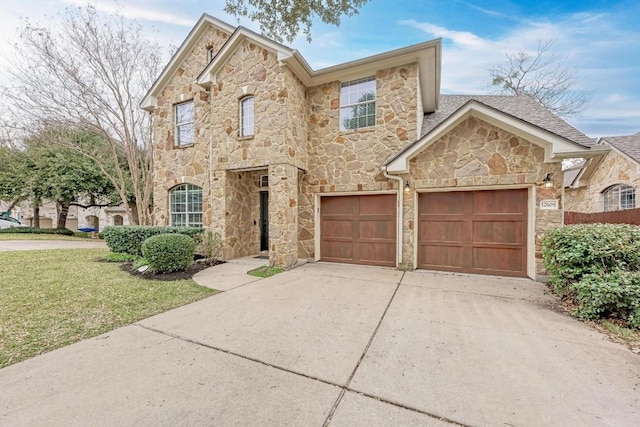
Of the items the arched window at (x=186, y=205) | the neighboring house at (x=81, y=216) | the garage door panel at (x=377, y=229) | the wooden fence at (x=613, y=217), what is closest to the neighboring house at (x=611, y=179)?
the wooden fence at (x=613, y=217)

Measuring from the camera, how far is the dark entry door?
1007 cm

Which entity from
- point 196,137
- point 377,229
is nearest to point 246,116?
point 196,137

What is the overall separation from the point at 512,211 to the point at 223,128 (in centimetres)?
871

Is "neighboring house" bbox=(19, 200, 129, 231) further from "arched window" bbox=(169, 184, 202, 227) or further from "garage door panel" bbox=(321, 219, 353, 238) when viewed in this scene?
"garage door panel" bbox=(321, 219, 353, 238)

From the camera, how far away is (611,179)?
1165 cm

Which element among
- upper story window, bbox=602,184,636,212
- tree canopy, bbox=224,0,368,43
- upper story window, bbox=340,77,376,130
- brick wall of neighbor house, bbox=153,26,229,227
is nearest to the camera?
tree canopy, bbox=224,0,368,43

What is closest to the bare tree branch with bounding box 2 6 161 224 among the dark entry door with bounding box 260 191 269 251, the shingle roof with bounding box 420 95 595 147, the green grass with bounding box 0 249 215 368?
the green grass with bounding box 0 249 215 368

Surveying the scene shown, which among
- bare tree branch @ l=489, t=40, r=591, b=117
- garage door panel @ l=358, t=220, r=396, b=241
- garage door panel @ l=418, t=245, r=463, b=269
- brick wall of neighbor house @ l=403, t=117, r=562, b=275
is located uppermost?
bare tree branch @ l=489, t=40, r=591, b=117

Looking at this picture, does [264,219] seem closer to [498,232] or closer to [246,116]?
[246,116]

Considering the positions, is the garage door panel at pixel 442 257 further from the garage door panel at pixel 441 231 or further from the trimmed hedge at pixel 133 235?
the trimmed hedge at pixel 133 235

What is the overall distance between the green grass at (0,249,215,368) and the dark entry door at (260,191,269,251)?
13.5 feet

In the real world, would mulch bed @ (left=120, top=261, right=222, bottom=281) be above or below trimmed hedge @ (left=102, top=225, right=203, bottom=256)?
below

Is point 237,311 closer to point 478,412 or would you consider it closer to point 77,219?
point 478,412

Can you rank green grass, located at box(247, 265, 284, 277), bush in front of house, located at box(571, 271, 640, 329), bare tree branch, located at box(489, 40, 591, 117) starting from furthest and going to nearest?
bare tree branch, located at box(489, 40, 591, 117)
green grass, located at box(247, 265, 284, 277)
bush in front of house, located at box(571, 271, 640, 329)
